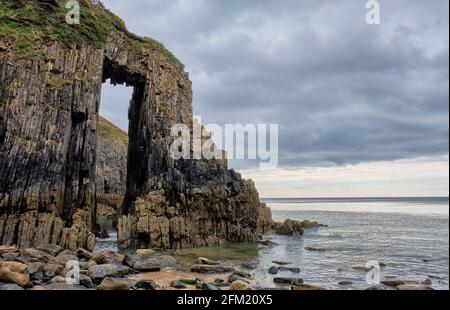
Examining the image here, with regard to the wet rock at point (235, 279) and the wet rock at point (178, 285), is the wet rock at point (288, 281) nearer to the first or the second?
the wet rock at point (235, 279)

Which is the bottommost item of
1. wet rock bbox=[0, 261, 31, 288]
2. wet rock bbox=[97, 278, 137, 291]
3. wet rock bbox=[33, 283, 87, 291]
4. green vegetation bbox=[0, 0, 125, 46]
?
wet rock bbox=[97, 278, 137, 291]

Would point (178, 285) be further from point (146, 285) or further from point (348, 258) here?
point (348, 258)

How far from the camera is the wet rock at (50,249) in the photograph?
70.3 feet

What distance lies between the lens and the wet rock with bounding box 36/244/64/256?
21.4m

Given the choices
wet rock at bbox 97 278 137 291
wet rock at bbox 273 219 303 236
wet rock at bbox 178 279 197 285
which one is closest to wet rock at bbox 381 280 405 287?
wet rock at bbox 178 279 197 285

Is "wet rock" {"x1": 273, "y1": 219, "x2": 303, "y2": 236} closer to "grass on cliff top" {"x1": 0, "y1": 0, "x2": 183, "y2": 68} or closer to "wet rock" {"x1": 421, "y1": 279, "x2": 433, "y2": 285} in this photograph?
"wet rock" {"x1": 421, "y1": 279, "x2": 433, "y2": 285}

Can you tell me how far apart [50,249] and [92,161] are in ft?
36.4

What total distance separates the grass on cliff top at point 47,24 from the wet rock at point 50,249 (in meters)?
15.5

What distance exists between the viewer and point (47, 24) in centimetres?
3134

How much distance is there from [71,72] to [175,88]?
11.9 metres

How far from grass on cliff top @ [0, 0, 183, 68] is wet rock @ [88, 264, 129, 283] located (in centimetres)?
2005

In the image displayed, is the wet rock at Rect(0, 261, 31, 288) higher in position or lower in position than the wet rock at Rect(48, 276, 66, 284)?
higher
